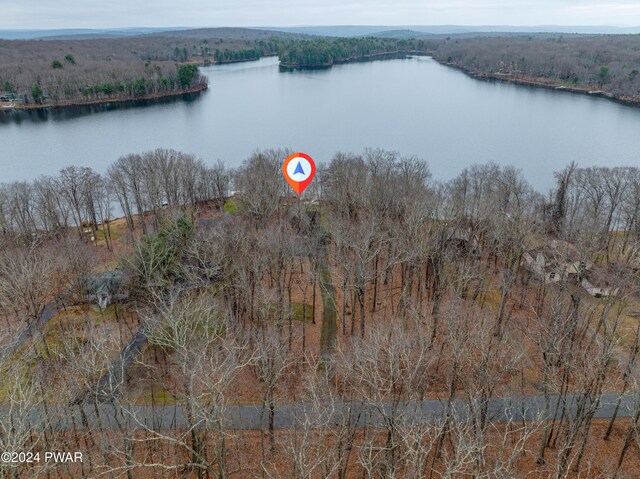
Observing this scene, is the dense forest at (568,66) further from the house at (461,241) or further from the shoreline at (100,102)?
the shoreline at (100,102)

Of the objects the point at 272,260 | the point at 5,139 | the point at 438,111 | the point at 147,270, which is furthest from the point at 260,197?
the point at 438,111

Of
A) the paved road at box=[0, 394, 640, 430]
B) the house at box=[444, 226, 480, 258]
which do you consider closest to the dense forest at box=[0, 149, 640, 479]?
the paved road at box=[0, 394, 640, 430]

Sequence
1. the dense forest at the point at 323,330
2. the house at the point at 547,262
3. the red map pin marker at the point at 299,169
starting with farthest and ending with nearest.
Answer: the red map pin marker at the point at 299,169
the house at the point at 547,262
the dense forest at the point at 323,330

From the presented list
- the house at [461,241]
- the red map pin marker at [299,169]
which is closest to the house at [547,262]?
the house at [461,241]

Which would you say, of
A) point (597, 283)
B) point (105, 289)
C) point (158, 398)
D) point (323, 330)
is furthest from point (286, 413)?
point (597, 283)

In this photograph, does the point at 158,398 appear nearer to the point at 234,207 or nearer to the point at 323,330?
the point at 323,330
